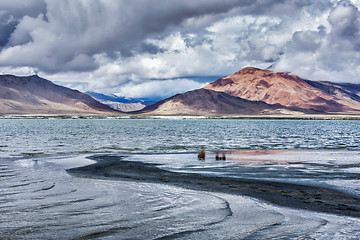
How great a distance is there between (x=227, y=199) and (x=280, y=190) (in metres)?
3.04

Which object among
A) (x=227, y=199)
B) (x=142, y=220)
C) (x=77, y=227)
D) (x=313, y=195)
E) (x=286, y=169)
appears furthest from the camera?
(x=286, y=169)

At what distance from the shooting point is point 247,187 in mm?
15195

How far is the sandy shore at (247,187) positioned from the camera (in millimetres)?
11961

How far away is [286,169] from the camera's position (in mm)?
21281

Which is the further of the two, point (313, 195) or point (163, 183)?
point (163, 183)

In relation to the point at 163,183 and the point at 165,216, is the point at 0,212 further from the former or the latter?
the point at 163,183

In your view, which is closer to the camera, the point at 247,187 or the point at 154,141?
the point at 247,187

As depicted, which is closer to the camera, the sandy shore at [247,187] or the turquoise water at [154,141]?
the sandy shore at [247,187]

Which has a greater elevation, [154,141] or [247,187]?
[154,141]

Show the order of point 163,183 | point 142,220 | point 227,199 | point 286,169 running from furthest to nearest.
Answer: point 286,169 < point 163,183 < point 227,199 < point 142,220

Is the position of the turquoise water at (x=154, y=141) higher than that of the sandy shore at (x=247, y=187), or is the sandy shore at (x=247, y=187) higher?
the turquoise water at (x=154, y=141)

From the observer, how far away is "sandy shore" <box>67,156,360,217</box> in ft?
39.2

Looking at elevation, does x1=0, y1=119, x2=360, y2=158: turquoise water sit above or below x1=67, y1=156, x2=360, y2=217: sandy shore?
above

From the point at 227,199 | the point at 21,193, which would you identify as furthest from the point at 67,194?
the point at 227,199
